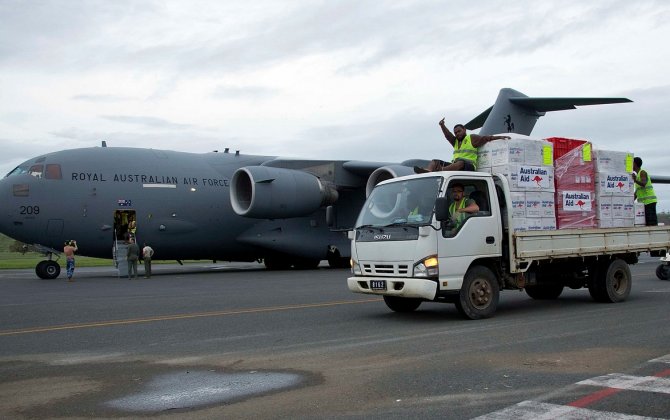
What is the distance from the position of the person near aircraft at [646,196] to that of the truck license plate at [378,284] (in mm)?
5740

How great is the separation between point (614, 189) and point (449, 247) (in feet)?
12.7

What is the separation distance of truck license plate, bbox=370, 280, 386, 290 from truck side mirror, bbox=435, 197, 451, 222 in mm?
1216

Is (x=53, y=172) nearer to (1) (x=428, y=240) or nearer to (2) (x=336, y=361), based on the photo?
(1) (x=428, y=240)

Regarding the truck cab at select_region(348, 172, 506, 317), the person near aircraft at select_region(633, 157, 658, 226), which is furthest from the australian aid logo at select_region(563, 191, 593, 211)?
the person near aircraft at select_region(633, 157, 658, 226)

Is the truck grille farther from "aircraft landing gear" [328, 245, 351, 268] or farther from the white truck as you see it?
"aircraft landing gear" [328, 245, 351, 268]

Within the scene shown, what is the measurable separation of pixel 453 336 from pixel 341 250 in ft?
54.8

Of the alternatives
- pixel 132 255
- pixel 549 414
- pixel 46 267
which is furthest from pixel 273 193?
pixel 549 414

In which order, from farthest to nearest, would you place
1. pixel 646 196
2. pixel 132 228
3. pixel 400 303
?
1. pixel 132 228
2. pixel 646 196
3. pixel 400 303

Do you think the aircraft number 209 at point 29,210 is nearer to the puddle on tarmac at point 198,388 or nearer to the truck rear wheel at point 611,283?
the puddle on tarmac at point 198,388

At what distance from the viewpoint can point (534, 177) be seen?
1014 cm

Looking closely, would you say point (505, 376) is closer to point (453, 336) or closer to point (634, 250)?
point (453, 336)

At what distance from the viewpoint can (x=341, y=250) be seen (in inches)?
972

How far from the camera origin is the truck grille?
915 centimetres

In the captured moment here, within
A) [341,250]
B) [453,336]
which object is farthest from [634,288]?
[341,250]
